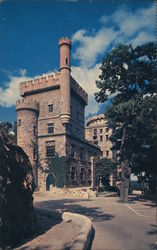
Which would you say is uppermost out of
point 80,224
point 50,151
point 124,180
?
point 50,151

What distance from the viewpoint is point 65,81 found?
32000mm

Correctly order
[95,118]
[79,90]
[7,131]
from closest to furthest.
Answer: [7,131]
[79,90]
[95,118]

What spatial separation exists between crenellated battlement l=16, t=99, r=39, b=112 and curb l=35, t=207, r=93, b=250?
74.7ft

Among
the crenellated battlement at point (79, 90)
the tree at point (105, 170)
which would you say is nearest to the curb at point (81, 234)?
the tree at point (105, 170)

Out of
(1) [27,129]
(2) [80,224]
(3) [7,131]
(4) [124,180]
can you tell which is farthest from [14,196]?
(1) [27,129]

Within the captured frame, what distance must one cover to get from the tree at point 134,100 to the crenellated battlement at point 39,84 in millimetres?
14842

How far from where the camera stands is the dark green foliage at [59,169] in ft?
96.1

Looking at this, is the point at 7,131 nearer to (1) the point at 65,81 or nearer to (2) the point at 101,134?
(1) the point at 65,81

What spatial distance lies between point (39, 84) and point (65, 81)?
19.7ft

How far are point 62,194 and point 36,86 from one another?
20.3 m

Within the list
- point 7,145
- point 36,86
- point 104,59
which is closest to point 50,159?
point 36,86

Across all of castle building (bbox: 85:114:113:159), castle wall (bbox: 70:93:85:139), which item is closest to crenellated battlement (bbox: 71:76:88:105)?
castle wall (bbox: 70:93:85:139)

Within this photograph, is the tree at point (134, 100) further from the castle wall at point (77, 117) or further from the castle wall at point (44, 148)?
Result: the castle wall at point (77, 117)

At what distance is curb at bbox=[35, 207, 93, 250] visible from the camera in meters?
5.76
